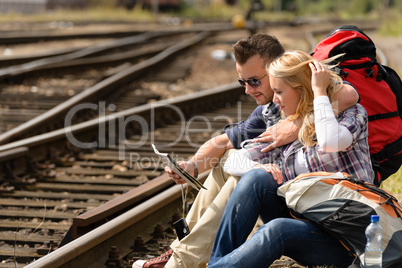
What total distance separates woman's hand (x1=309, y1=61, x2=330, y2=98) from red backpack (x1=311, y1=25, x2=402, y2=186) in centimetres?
33

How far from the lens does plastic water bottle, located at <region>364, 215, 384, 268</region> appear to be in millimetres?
2898

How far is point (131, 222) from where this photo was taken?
4.40 m

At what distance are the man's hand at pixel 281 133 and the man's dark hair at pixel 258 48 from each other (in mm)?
414

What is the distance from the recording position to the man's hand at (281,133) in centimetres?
360

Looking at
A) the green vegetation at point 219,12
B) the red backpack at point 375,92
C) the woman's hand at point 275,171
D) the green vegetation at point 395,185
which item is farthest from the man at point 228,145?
the green vegetation at point 219,12

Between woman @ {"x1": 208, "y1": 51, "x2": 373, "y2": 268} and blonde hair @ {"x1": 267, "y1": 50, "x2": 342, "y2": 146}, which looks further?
blonde hair @ {"x1": 267, "y1": 50, "x2": 342, "y2": 146}

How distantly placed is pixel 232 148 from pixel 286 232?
104 centimetres

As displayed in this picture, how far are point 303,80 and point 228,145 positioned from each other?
2.84ft

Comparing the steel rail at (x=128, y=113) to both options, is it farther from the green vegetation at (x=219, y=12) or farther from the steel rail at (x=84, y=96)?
the green vegetation at (x=219, y=12)

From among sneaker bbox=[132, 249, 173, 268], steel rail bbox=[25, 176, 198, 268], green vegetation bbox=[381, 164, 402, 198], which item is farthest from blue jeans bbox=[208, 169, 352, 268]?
green vegetation bbox=[381, 164, 402, 198]

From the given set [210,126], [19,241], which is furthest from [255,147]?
[210,126]

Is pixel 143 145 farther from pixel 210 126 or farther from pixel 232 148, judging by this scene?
pixel 232 148

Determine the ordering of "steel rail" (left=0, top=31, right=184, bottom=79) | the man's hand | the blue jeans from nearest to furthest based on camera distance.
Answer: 1. the blue jeans
2. the man's hand
3. "steel rail" (left=0, top=31, right=184, bottom=79)

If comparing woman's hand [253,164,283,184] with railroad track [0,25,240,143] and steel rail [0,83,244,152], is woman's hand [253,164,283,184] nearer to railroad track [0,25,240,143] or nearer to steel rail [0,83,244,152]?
steel rail [0,83,244,152]
